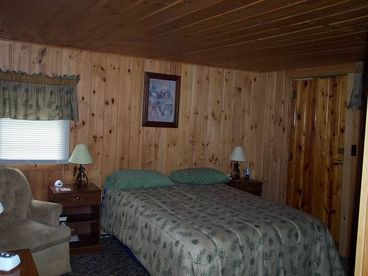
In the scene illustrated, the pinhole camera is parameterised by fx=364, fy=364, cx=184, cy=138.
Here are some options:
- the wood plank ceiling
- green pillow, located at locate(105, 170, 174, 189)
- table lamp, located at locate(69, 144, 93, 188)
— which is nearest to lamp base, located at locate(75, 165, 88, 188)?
table lamp, located at locate(69, 144, 93, 188)

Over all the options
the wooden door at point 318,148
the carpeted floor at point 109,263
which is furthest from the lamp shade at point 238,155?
the carpeted floor at point 109,263

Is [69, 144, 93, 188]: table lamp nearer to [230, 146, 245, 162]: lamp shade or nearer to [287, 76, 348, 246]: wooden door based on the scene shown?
[230, 146, 245, 162]: lamp shade

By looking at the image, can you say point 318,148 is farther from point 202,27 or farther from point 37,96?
point 37,96

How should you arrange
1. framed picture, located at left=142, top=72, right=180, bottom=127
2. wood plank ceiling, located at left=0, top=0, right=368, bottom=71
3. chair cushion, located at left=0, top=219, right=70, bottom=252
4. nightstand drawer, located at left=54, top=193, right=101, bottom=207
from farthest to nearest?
1. framed picture, located at left=142, top=72, right=180, bottom=127
2. nightstand drawer, located at left=54, top=193, right=101, bottom=207
3. chair cushion, located at left=0, top=219, right=70, bottom=252
4. wood plank ceiling, located at left=0, top=0, right=368, bottom=71

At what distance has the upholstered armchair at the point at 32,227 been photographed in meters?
2.80

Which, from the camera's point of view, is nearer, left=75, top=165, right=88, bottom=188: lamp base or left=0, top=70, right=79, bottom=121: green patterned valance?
left=0, top=70, right=79, bottom=121: green patterned valance

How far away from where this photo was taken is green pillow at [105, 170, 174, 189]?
3.86m

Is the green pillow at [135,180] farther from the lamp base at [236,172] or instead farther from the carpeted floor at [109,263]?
the lamp base at [236,172]

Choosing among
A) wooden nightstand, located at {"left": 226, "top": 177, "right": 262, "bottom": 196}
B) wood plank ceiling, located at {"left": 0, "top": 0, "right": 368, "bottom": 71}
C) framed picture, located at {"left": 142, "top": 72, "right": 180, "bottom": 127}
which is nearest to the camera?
wood plank ceiling, located at {"left": 0, "top": 0, "right": 368, "bottom": 71}

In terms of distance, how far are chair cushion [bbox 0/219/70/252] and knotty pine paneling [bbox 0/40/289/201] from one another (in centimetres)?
95

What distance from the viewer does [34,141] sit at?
385 cm

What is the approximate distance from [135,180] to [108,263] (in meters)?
0.88

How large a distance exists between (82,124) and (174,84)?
1233 mm

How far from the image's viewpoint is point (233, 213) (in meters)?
3.03
